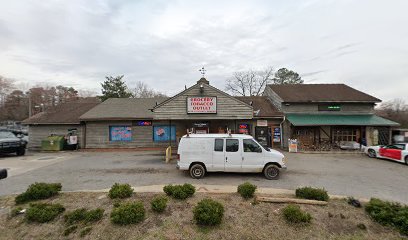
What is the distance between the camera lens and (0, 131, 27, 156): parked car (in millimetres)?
14608

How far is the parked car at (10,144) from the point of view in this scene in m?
14.6

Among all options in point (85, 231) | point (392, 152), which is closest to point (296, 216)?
point (85, 231)

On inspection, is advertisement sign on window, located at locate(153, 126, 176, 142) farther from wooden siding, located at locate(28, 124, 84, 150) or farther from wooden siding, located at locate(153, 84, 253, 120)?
wooden siding, located at locate(28, 124, 84, 150)

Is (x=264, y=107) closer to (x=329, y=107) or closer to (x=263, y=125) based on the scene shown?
(x=263, y=125)

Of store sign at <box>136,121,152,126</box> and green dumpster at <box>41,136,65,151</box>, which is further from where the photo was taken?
store sign at <box>136,121,152,126</box>

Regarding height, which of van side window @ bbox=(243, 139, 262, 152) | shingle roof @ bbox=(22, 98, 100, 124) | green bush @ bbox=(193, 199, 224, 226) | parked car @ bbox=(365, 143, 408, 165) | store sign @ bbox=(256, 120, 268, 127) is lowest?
green bush @ bbox=(193, 199, 224, 226)

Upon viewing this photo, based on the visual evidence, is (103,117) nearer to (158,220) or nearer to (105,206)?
(105,206)

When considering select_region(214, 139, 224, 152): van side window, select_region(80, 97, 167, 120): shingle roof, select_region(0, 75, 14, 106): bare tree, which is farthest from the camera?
select_region(0, 75, 14, 106): bare tree

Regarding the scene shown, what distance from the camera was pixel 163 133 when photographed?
1788cm

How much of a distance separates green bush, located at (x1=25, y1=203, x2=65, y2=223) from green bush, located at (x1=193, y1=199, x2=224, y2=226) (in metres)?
4.00

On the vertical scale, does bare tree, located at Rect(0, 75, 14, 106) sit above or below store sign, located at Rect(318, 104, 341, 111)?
above

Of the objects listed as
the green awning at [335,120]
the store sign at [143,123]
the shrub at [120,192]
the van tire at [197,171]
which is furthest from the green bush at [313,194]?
the store sign at [143,123]

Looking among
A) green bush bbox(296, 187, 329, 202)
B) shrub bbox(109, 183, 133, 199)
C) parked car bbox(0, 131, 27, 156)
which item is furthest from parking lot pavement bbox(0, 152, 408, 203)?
parked car bbox(0, 131, 27, 156)

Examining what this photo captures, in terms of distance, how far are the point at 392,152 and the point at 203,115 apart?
507 inches
